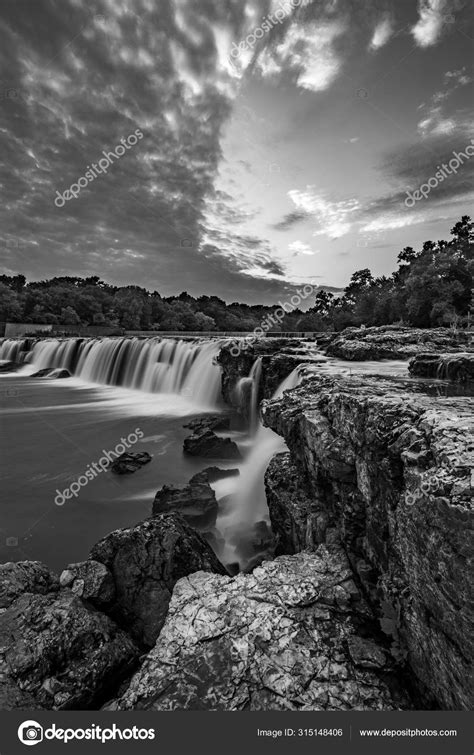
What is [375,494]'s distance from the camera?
3275mm

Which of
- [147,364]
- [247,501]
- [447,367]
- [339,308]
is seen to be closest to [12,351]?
[147,364]

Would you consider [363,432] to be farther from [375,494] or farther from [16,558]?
[16,558]

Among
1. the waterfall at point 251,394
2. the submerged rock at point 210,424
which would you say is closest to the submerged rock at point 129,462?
the submerged rock at point 210,424

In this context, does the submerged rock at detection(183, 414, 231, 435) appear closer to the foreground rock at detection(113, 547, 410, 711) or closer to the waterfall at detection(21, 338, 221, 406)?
the waterfall at detection(21, 338, 221, 406)

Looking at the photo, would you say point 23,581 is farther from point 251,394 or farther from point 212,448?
point 251,394

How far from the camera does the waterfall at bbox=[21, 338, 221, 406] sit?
1917 cm

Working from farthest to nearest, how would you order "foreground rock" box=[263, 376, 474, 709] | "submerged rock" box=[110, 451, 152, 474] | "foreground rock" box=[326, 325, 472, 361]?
"foreground rock" box=[326, 325, 472, 361], "submerged rock" box=[110, 451, 152, 474], "foreground rock" box=[263, 376, 474, 709]

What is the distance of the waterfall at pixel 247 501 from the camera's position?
6410 mm

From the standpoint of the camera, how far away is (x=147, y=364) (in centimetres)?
2344

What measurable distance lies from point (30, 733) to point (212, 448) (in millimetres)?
8450

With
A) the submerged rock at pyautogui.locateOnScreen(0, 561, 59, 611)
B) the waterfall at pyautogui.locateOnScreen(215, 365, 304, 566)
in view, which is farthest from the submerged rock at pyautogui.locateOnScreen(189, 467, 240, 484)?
the submerged rock at pyautogui.locateOnScreen(0, 561, 59, 611)

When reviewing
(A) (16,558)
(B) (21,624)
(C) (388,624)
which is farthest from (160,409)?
(C) (388,624)

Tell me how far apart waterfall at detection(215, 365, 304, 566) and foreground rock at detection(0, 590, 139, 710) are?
2923 mm

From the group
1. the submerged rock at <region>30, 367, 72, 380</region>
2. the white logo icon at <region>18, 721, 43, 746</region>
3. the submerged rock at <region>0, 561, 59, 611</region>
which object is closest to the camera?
the white logo icon at <region>18, 721, 43, 746</region>
